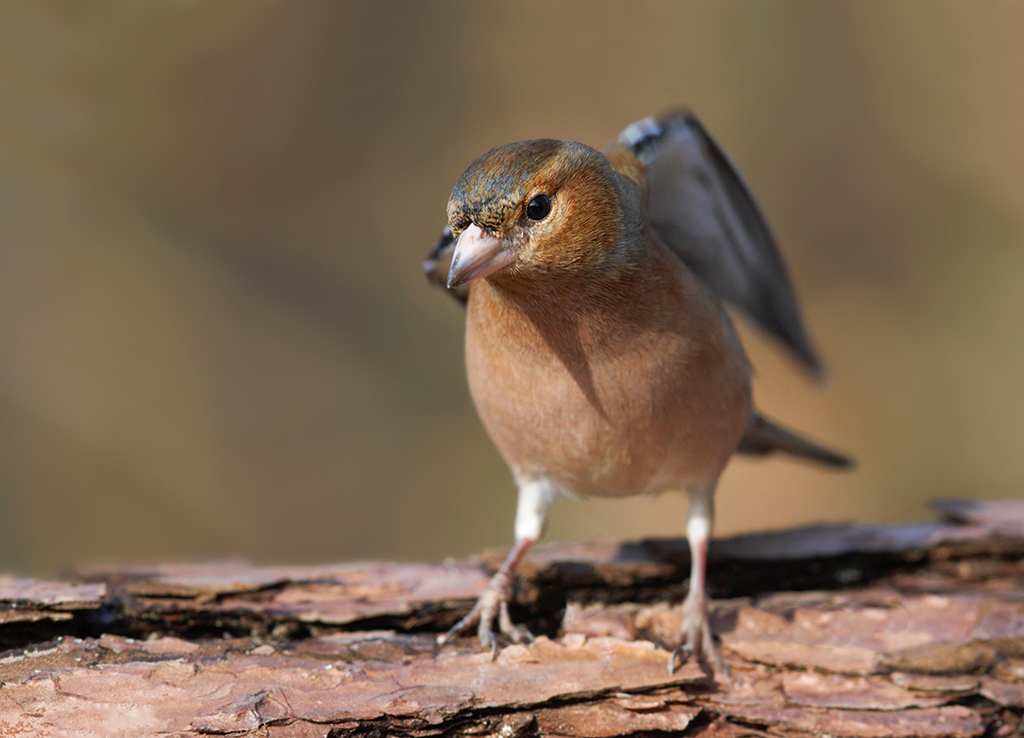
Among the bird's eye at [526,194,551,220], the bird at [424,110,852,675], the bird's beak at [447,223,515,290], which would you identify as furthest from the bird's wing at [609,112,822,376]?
the bird's beak at [447,223,515,290]

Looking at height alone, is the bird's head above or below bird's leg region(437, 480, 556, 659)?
above

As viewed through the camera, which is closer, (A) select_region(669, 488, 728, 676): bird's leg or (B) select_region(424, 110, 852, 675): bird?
(B) select_region(424, 110, 852, 675): bird

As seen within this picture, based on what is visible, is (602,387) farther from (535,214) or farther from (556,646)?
(556,646)

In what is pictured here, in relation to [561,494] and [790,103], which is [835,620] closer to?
[561,494]

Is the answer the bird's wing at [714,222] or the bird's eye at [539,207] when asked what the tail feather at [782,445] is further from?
the bird's eye at [539,207]

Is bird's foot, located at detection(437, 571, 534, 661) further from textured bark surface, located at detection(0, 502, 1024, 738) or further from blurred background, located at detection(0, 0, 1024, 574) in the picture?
blurred background, located at detection(0, 0, 1024, 574)

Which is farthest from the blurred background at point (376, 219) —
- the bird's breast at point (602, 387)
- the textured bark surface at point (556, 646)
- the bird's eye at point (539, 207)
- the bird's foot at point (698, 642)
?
the bird's eye at point (539, 207)
